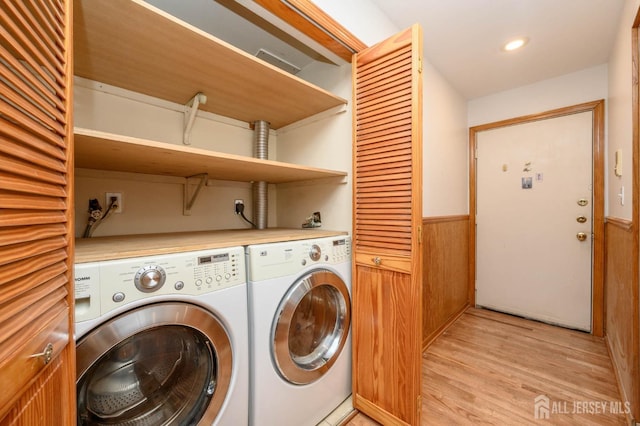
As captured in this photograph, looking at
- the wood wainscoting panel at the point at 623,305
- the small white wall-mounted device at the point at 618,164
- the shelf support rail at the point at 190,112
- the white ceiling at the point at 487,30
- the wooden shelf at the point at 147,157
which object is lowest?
the wood wainscoting panel at the point at 623,305

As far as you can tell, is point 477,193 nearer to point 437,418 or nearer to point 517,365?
point 517,365

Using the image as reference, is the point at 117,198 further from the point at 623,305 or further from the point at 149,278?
the point at 623,305

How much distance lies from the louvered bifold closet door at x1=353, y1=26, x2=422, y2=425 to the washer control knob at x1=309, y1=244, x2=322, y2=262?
0.26m

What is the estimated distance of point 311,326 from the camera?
138cm

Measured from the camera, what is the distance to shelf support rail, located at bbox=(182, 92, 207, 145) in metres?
1.40

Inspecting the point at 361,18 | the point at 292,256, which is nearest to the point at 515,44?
the point at 361,18

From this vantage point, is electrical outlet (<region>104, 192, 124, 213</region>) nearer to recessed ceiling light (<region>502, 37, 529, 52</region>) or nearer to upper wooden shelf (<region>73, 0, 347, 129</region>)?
upper wooden shelf (<region>73, 0, 347, 129</region>)

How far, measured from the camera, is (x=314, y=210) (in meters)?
1.74

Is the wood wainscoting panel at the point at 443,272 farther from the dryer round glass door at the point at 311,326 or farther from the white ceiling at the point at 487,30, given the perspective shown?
the white ceiling at the point at 487,30

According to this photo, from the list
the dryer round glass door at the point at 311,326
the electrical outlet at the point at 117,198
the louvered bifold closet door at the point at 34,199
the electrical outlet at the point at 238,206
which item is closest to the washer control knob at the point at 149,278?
the louvered bifold closet door at the point at 34,199

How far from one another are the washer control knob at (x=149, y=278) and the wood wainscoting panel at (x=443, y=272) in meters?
1.78

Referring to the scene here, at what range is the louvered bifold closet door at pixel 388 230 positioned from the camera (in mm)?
1200

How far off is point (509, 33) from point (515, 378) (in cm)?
233

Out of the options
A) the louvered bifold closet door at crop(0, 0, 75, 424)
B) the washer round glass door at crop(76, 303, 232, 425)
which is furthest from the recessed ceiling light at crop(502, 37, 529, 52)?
the washer round glass door at crop(76, 303, 232, 425)
